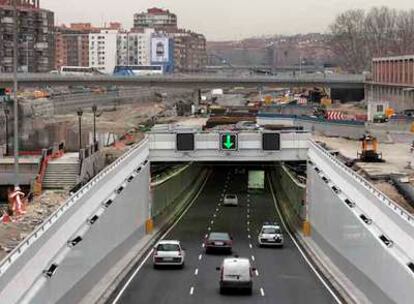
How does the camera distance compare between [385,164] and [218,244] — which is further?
[385,164]

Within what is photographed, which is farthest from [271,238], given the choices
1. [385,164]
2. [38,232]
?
[385,164]

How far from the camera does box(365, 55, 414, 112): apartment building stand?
112875 mm

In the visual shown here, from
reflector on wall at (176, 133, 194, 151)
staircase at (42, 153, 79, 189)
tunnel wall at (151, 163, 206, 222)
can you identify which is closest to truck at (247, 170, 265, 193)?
tunnel wall at (151, 163, 206, 222)

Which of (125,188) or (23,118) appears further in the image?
(23,118)

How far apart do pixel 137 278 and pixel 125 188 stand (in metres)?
5.83

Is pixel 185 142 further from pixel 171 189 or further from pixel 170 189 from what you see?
pixel 171 189

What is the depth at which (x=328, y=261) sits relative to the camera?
113 feet

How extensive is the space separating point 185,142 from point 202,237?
17.8ft

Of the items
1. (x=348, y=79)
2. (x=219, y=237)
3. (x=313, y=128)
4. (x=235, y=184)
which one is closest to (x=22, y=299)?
(x=219, y=237)

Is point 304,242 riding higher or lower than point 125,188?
lower

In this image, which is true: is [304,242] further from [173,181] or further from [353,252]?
[173,181]

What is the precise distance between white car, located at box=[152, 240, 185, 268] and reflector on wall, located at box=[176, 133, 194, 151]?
12.9 meters

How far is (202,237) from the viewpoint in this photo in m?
43.7

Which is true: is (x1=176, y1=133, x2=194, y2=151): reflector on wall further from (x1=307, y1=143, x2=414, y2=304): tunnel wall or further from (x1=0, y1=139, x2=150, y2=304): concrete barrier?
(x1=307, y1=143, x2=414, y2=304): tunnel wall
